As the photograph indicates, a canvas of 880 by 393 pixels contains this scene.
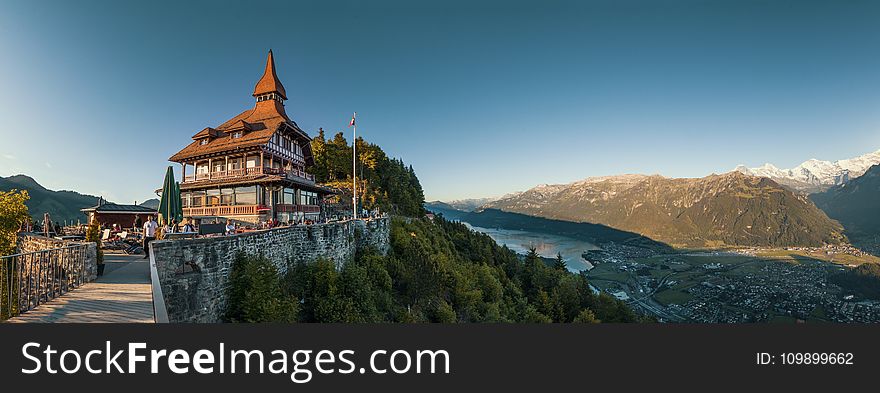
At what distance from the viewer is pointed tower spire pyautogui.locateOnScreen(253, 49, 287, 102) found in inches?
1160

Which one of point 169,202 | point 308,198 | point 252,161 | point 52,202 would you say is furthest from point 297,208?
point 52,202

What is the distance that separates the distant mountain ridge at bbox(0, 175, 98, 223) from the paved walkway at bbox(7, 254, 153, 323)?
99183 mm

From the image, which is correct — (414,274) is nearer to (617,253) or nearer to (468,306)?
(468,306)

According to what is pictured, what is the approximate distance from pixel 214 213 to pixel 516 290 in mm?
29870

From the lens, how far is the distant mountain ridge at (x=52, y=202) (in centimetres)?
8077

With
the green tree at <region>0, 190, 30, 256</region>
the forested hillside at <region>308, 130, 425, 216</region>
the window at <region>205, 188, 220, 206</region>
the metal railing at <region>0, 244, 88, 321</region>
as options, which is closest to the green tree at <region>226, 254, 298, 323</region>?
the metal railing at <region>0, 244, 88, 321</region>

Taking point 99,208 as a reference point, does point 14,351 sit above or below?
below

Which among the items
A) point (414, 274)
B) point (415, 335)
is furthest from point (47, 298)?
point (414, 274)

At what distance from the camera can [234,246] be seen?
36.4 feet

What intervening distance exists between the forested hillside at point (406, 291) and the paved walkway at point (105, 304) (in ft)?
9.36

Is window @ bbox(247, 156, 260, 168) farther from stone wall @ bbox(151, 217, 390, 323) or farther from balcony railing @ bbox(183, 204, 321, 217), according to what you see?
stone wall @ bbox(151, 217, 390, 323)

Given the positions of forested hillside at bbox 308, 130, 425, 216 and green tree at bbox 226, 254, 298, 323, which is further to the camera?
forested hillside at bbox 308, 130, 425, 216

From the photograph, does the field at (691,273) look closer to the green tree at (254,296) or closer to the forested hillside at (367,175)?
the forested hillside at (367,175)

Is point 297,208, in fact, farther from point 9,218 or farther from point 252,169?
point 9,218
